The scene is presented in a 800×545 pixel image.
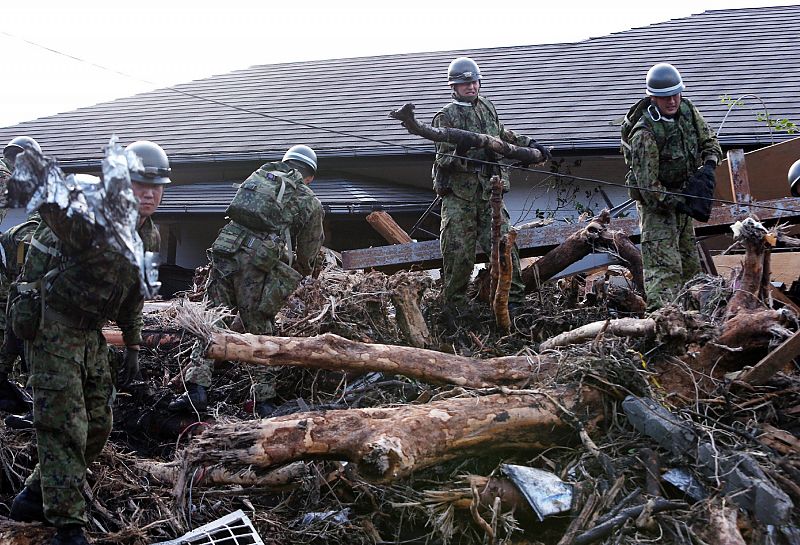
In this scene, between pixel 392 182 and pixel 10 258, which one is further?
pixel 392 182

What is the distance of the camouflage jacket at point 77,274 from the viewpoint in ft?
12.8

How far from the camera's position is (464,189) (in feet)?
23.0

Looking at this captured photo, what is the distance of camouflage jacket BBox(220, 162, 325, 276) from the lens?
20.9 ft

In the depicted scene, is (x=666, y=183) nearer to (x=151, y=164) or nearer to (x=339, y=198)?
(x=151, y=164)

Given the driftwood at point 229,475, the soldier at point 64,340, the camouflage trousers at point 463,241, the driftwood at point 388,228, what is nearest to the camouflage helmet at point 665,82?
the camouflage trousers at point 463,241

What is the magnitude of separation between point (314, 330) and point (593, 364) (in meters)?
2.37

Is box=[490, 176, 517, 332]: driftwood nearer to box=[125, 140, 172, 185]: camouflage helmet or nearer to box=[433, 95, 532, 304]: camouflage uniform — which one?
box=[433, 95, 532, 304]: camouflage uniform

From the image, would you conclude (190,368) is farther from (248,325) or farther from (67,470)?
(67,470)

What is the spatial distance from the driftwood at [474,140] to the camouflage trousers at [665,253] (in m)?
1.02

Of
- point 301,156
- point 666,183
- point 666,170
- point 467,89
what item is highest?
point 467,89

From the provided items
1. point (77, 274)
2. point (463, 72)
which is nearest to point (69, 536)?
point (77, 274)

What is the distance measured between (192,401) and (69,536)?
1962mm

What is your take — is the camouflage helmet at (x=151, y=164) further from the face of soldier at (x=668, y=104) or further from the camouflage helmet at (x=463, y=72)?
the face of soldier at (x=668, y=104)

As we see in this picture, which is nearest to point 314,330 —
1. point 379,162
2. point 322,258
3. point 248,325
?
point 248,325
